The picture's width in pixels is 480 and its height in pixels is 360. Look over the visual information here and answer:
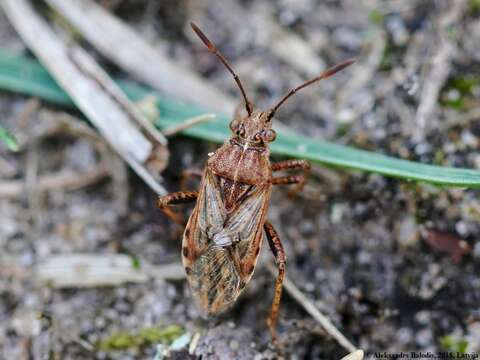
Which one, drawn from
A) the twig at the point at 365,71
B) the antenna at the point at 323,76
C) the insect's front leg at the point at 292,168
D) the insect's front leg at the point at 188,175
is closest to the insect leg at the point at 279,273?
the insect's front leg at the point at 292,168

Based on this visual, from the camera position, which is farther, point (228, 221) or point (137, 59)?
point (137, 59)

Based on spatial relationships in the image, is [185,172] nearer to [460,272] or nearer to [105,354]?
[105,354]

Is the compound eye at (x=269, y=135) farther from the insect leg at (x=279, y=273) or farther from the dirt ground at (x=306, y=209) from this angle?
the insect leg at (x=279, y=273)

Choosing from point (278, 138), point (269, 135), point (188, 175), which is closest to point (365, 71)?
point (278, 138)

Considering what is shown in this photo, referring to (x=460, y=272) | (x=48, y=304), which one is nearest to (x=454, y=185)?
(x=460, y=272)

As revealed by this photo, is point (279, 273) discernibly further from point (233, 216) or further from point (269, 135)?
point (269, 135)

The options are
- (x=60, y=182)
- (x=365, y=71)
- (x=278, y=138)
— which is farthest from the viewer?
(x=365, y=71)

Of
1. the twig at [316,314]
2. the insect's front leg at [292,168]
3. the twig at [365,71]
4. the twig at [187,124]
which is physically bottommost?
the twig at [316,314]
